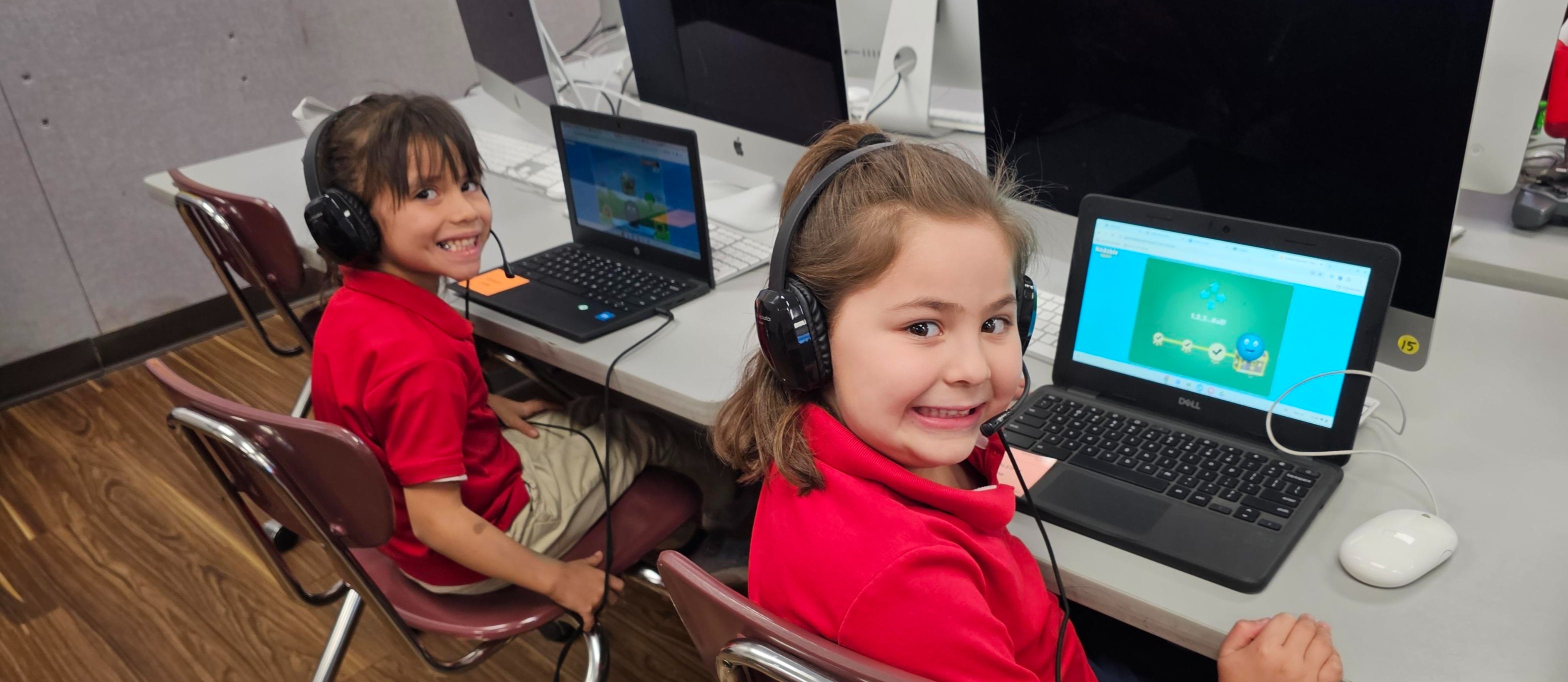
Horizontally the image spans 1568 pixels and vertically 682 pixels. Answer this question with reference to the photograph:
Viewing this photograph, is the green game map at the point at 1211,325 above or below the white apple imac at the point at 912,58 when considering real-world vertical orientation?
below

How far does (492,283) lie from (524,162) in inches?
24.6

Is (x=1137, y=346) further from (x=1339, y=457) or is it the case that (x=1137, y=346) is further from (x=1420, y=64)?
(x=1420, y=64)

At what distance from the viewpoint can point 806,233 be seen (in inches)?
34.1

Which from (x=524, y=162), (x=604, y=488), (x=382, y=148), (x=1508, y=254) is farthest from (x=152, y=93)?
(x=1508, y=254)

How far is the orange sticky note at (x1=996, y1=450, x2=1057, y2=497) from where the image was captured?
1.04 metres

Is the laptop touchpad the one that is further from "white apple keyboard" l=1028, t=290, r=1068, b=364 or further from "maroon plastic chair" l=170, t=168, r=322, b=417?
"maroon plastic chair" l=170, t=168, r=322, b=417

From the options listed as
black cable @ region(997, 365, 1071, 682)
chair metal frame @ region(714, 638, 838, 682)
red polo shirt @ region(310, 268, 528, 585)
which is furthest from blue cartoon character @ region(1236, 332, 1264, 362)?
red polo shirt @ region(310, 268, 528, 585)

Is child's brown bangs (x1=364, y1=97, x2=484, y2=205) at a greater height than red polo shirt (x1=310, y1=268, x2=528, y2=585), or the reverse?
child's brown bangs (x1=364, y1=97, x2=484, y2=205)

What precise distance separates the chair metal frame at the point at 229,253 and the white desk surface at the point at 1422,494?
0.46 meters

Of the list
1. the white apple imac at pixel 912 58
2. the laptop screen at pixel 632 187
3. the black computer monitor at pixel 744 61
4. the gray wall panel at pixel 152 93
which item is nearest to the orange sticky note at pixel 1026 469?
the laptop screen at pixel 632 187

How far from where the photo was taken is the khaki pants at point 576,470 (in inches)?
53.4

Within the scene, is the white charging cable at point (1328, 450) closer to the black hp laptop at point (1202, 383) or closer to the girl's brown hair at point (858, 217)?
the black hp laptop at point (1202, 383)

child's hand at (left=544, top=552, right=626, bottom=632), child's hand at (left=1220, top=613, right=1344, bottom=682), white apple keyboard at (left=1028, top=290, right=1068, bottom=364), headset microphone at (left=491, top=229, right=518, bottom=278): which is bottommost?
child's hand at (left=544, top=552, right=626, bottom=632)

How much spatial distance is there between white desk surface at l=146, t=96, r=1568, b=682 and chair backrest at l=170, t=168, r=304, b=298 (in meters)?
0.42
